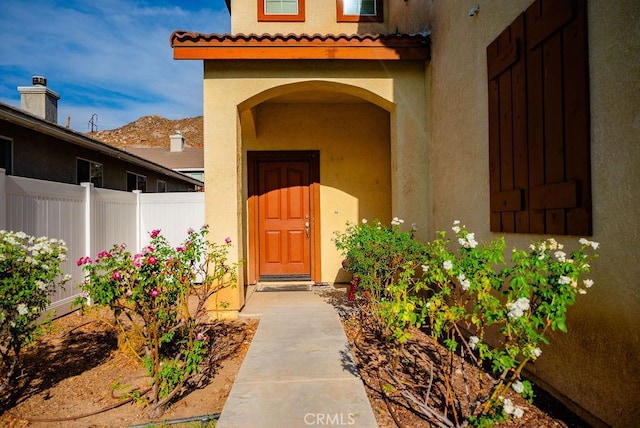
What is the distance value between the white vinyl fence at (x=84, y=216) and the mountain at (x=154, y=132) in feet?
190

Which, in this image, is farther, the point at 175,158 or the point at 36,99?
the point at 175,158

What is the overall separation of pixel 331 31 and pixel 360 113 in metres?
1.63

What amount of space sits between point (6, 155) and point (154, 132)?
66058mm

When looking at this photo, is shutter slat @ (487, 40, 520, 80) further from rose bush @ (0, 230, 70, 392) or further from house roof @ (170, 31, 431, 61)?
rose bush @ (0, 230, 70, 392)

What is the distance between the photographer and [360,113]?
7438 millimetres

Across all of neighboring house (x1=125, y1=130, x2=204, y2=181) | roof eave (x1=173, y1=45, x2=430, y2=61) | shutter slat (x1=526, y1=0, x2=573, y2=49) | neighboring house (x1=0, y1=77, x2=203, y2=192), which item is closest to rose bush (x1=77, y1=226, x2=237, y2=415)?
roof eave (x1=173, y1=45, x2=430, y2=61)

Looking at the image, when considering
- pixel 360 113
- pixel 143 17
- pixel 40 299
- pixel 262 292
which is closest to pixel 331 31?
pixel 360 113

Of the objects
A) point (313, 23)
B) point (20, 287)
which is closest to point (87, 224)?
point (20, 287)

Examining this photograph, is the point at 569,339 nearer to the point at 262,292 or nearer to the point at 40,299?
the point at 40,299

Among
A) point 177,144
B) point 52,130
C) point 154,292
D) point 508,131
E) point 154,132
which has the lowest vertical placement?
point 154,292

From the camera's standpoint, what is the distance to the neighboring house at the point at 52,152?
22.5 ft

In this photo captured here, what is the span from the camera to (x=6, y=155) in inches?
272

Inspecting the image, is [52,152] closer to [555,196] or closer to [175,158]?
[555,196]

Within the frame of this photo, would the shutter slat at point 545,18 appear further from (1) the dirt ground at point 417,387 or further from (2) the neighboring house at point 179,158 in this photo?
(2) the neighboring house at point 179,158
